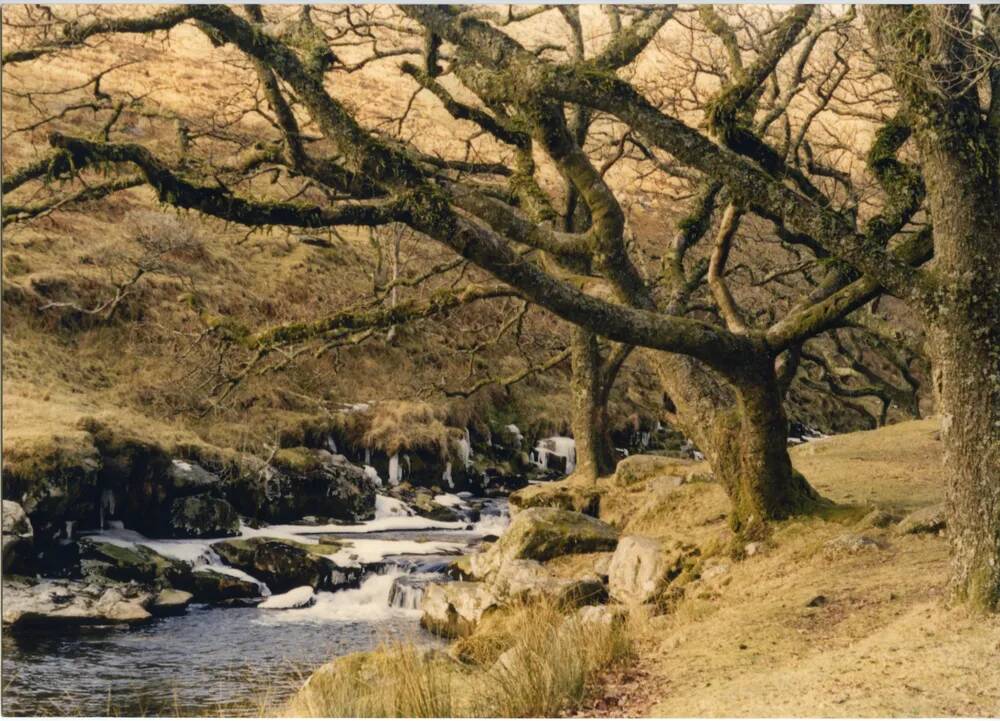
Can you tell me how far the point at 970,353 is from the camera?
6.41 metres

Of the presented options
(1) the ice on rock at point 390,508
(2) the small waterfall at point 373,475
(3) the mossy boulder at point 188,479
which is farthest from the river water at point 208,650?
(2) the small waterfall at point 373,475

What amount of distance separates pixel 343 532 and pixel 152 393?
6733mm

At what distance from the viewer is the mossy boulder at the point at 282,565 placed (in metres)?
13.7

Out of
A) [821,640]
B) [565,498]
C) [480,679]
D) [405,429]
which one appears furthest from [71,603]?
[405,429]

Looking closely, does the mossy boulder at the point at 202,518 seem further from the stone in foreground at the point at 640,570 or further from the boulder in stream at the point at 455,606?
the stone in foreground at the point at 640,570

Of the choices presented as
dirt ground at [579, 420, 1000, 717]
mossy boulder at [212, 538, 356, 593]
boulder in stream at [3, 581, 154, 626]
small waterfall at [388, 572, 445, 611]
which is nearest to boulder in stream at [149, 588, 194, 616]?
boulder in stream at [3, 581, 154, 626]

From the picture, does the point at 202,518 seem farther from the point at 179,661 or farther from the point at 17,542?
the point at 179,661

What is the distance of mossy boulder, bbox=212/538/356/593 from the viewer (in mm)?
13742

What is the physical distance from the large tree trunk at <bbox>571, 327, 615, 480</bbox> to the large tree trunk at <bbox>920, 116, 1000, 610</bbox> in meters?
8.91

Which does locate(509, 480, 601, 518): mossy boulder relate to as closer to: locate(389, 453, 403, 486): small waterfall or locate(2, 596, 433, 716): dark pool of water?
locate(2, 596, 433, 716): dark pool of water

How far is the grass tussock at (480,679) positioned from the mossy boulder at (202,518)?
8.12 m

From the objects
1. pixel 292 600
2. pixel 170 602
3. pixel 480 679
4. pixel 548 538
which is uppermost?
pixel 548 538

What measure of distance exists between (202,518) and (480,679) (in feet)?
31.4

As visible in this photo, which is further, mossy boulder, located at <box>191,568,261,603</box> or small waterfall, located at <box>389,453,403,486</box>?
small waterfall, located at <box>389,453,403,486</box>
